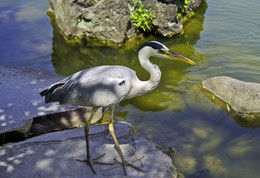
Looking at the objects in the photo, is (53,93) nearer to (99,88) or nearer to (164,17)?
(99,88)

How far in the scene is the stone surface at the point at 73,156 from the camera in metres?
3.41

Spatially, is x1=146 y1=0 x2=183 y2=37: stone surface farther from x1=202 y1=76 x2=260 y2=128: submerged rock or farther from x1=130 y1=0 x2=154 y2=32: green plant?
x1=202 y1=76 x2=260 y2=128: submerged rock

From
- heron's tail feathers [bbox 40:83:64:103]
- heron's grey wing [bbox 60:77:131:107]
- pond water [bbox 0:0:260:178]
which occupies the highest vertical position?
heron's grey wing [bbox 60:77:131:107]

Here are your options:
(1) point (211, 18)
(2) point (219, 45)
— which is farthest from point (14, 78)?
(1) point (211, 18)

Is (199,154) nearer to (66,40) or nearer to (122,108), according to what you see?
(122,108)

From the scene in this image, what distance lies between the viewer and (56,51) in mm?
7254

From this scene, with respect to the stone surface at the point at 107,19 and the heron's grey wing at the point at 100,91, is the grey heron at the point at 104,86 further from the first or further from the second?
the stone surface at the point at 107,19

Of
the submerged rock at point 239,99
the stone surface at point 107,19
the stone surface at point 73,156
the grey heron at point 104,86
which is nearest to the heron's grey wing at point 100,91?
the grey heron at point 104,86

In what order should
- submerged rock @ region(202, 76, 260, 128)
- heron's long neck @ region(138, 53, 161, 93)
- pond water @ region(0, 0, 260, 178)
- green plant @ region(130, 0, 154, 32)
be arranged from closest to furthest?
heron's long neck @ region(138, 53, 161, 93) → pond water @ region(0, 0, 260, 178) → submerged rock @ region(202, 76, 260, 128) → green plant @ region(130, 0, 154, 32)

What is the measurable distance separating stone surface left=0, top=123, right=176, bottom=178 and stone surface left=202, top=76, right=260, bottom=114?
2.07 meters

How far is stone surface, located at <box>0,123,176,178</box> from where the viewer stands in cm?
341

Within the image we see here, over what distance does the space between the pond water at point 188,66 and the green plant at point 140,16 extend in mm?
508

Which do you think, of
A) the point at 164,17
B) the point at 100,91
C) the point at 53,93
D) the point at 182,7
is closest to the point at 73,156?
the point at 53,93

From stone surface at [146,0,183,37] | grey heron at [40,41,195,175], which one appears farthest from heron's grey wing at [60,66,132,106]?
stone surface at [146,0,183,37]
